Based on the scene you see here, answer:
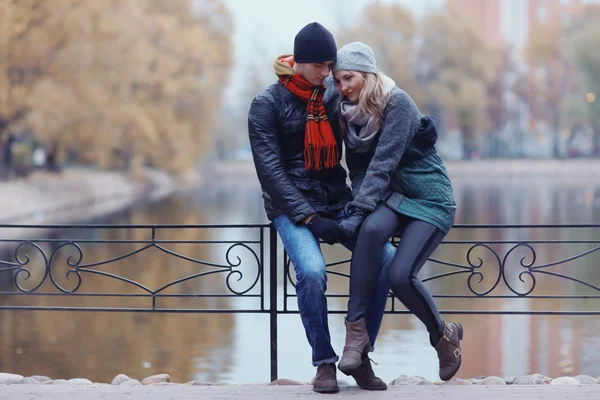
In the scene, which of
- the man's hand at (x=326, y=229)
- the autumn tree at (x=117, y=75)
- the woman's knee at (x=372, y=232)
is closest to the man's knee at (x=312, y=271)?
the man's hand at (x=326, y=229)

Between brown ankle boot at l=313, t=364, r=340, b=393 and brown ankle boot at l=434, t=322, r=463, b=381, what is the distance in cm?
51

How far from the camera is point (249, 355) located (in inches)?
279

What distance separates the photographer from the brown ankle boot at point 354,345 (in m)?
3.64

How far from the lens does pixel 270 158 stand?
3.87 metres

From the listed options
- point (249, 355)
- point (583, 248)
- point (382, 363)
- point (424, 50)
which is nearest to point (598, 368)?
point (382, 363)

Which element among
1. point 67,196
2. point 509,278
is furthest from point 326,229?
point 67,196

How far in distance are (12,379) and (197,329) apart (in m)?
3.88

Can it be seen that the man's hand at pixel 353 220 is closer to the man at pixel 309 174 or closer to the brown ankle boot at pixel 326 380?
the man at pixel 309 174

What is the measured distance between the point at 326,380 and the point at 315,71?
4.47ft

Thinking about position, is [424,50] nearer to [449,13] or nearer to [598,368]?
[449,13]

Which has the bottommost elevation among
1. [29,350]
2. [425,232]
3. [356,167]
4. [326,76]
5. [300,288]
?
[29,350]

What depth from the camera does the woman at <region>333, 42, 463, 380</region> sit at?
3719mm

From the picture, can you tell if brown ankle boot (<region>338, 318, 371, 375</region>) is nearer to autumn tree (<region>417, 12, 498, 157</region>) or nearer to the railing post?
the railing post

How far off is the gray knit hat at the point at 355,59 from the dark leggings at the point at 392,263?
0.63m
